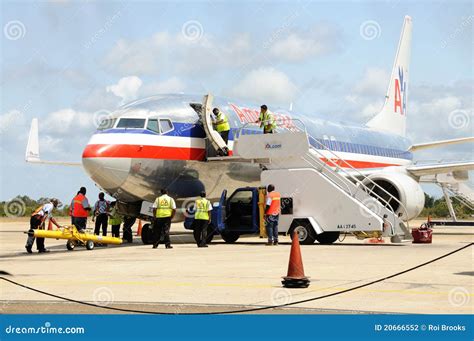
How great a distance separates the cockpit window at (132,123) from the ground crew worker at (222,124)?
86.2 inches

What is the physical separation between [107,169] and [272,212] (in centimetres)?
432

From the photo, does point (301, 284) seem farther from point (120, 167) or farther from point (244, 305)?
point (120, 167)

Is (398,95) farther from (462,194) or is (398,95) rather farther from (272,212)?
(272,212)

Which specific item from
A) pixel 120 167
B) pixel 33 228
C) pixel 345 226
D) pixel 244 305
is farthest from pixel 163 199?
pixel 244 305

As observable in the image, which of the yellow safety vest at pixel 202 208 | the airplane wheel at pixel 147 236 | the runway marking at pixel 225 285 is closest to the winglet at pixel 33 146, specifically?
the airplane wheel at pixel 147 236

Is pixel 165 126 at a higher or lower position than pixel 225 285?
higher

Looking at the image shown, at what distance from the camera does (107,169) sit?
61.3ft

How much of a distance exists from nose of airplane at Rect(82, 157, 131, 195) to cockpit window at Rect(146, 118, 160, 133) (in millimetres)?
1292

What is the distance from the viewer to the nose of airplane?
1866 centimetres

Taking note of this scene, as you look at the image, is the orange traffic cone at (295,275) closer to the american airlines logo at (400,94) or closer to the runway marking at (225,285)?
the runway marking at (225,285)

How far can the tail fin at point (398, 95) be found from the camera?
3766 cm

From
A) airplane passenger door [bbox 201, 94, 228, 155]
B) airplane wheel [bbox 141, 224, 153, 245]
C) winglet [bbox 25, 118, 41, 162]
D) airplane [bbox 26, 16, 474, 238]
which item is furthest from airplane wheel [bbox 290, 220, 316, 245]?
winglet [bbox 25, 118, 41, 162]

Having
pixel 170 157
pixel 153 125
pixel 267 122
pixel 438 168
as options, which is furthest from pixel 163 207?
pixel 438 168

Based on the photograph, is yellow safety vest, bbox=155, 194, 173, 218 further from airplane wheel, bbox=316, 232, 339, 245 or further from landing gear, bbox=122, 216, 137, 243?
airplane wheel, bbox=316, 232, 339, 245
